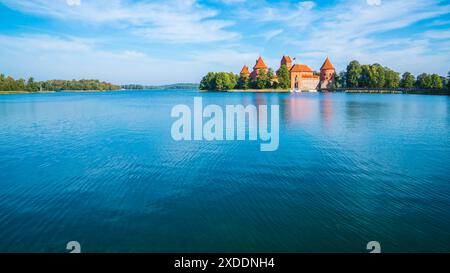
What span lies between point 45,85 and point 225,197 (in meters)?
185

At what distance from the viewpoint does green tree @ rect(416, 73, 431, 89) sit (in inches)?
3764

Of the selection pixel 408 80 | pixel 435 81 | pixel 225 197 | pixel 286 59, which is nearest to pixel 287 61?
pixel 286 59

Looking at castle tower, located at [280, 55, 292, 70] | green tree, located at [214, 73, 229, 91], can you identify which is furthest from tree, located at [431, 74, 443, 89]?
green tree, located at [214, 73, 229, 91]

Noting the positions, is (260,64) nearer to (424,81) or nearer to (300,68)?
(300,68)

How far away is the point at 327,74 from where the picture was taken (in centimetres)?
12738

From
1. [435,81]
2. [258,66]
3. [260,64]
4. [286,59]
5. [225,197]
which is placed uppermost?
[286,59]

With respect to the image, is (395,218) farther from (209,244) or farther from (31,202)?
(31,202)

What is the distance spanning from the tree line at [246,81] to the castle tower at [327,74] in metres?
18.0

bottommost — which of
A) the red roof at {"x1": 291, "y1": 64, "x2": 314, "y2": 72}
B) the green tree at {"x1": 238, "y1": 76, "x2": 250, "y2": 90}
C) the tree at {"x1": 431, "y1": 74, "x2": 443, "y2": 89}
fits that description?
the tree at {"x1": 431, "y1": 74, "x2": 443, "y2": 89}

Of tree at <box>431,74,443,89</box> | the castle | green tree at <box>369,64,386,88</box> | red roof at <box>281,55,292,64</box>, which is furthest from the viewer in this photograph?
red roof at <box>281,55,292,64</box>

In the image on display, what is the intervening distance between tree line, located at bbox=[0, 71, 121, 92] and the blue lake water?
131740 mm

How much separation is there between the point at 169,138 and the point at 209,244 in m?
12.9

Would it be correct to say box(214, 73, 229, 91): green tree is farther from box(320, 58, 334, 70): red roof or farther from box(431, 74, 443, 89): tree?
box(431, 74, 443, 89): tree
